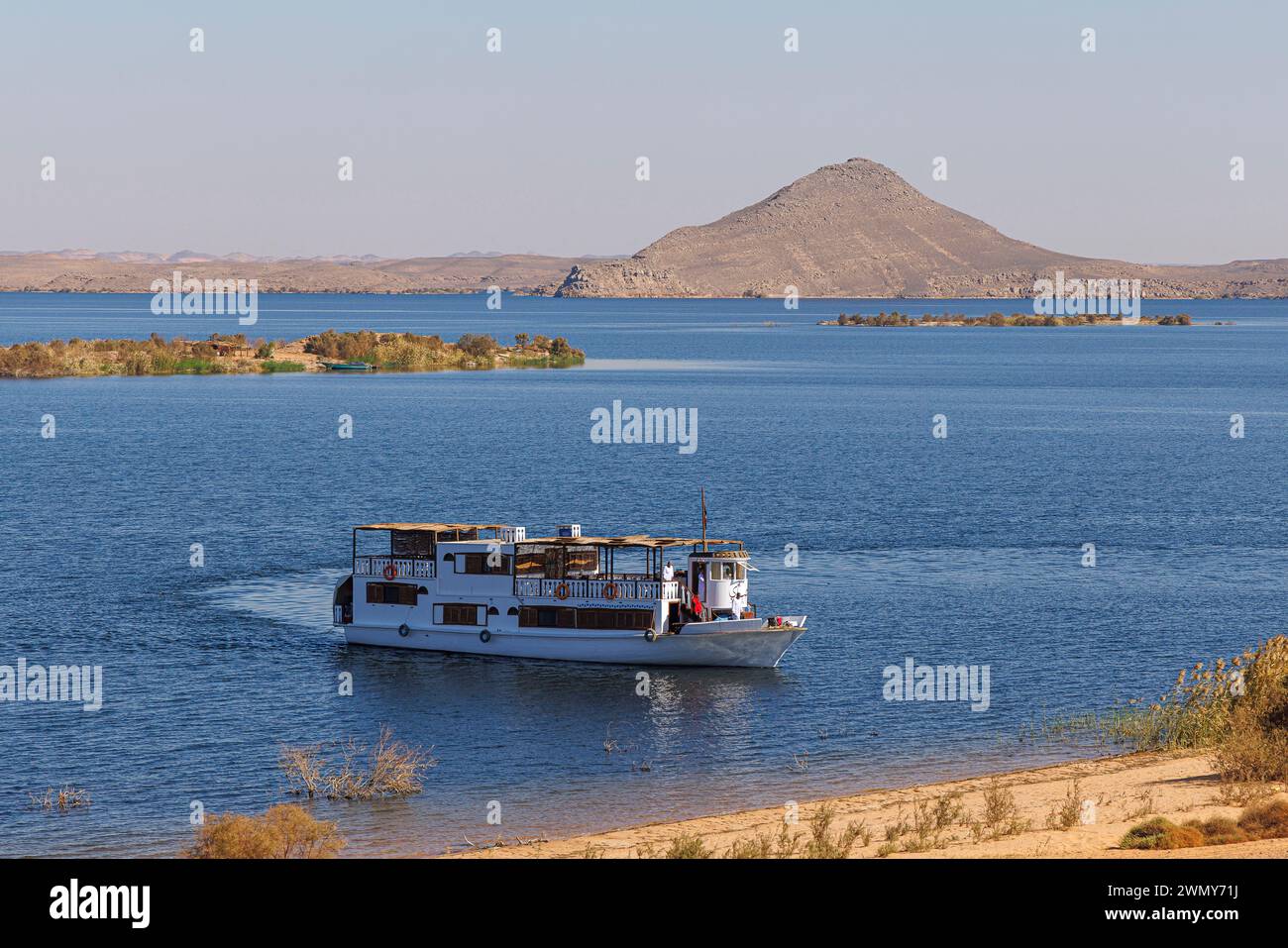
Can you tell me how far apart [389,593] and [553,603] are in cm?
630

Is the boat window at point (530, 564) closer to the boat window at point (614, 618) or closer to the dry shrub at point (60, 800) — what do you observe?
the boat window at point (614, 618)

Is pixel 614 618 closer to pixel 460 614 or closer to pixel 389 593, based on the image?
pixel 460 614

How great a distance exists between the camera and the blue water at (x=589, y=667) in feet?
131

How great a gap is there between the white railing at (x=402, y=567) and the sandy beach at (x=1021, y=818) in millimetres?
22649

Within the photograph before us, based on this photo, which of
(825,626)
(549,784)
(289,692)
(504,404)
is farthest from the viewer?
(504,404)

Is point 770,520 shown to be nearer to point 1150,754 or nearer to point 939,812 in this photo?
point 1150,754

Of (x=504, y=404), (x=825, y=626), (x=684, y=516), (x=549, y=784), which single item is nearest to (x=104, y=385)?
(x=504, y=404)

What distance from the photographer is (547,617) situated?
54531 mm

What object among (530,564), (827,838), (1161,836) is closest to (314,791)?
(827,838)

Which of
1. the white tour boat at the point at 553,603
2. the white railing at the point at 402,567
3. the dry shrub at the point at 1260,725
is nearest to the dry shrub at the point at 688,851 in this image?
the dry shrub at the point at 1260,725
